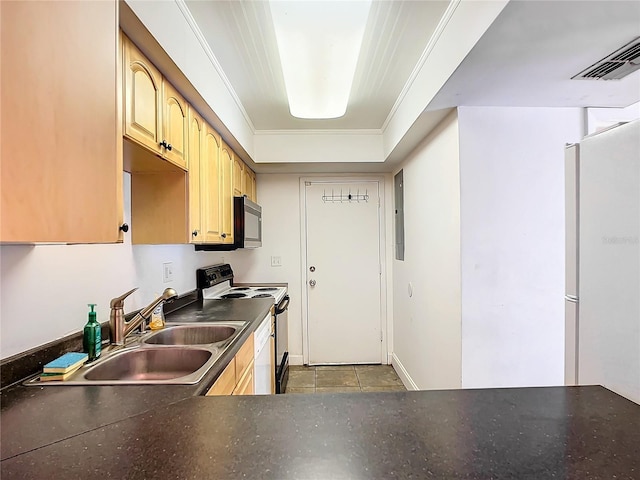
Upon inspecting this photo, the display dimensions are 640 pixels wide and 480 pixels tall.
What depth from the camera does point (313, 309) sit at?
12.2 feet

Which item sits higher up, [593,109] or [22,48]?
[593,109]

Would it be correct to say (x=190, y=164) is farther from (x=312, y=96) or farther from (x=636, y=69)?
(x=636, y=69)

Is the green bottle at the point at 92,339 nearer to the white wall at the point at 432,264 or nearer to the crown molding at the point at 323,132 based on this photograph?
the white wall at the point at 432,264

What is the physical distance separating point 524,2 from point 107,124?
1.31 m

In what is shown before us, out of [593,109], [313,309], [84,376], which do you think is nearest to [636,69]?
[593,109]

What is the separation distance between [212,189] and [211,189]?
20mm

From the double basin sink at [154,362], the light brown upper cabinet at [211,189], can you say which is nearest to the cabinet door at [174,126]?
the light brown upper cabinet at [211,189]

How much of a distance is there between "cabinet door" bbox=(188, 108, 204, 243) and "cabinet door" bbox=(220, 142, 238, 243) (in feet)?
1.37

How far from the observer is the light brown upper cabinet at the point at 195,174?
1753 millimetres

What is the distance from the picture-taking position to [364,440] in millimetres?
667

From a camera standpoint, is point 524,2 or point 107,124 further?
point 524,2

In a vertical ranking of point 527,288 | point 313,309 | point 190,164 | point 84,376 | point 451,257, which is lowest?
point 313,309

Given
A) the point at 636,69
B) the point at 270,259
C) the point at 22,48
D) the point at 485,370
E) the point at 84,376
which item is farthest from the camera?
the point at 270,259

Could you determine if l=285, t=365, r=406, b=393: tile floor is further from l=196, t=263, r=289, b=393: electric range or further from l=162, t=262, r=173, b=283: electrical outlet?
l=162, t=262, r=173, b=283: electrical outlet
